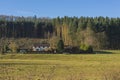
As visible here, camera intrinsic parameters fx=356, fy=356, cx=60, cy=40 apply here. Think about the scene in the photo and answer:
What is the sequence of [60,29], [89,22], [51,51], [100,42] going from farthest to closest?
[60,29] → [89,22] → [100,42] → [51,51]

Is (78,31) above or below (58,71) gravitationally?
above

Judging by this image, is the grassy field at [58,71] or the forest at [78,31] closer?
the grassy field at [58,71]

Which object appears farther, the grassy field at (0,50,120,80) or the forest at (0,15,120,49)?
the forest at (0,15,120,49)

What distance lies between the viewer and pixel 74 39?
16225 cm

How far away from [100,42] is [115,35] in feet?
45.7

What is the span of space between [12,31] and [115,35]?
58377 mm

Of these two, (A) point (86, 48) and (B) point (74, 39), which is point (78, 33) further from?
(A) point (86, 48)

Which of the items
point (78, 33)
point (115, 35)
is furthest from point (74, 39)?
point (115, 35)

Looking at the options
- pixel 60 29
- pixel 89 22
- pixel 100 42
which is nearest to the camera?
pixel 100 42

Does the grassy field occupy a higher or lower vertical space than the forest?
lower

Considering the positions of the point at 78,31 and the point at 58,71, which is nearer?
the point at 58,71

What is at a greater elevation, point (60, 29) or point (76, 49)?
point (60, 29)

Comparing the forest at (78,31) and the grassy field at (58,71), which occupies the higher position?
the forest at (78,31)

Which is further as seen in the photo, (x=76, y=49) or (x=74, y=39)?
(x=74, y=39)
